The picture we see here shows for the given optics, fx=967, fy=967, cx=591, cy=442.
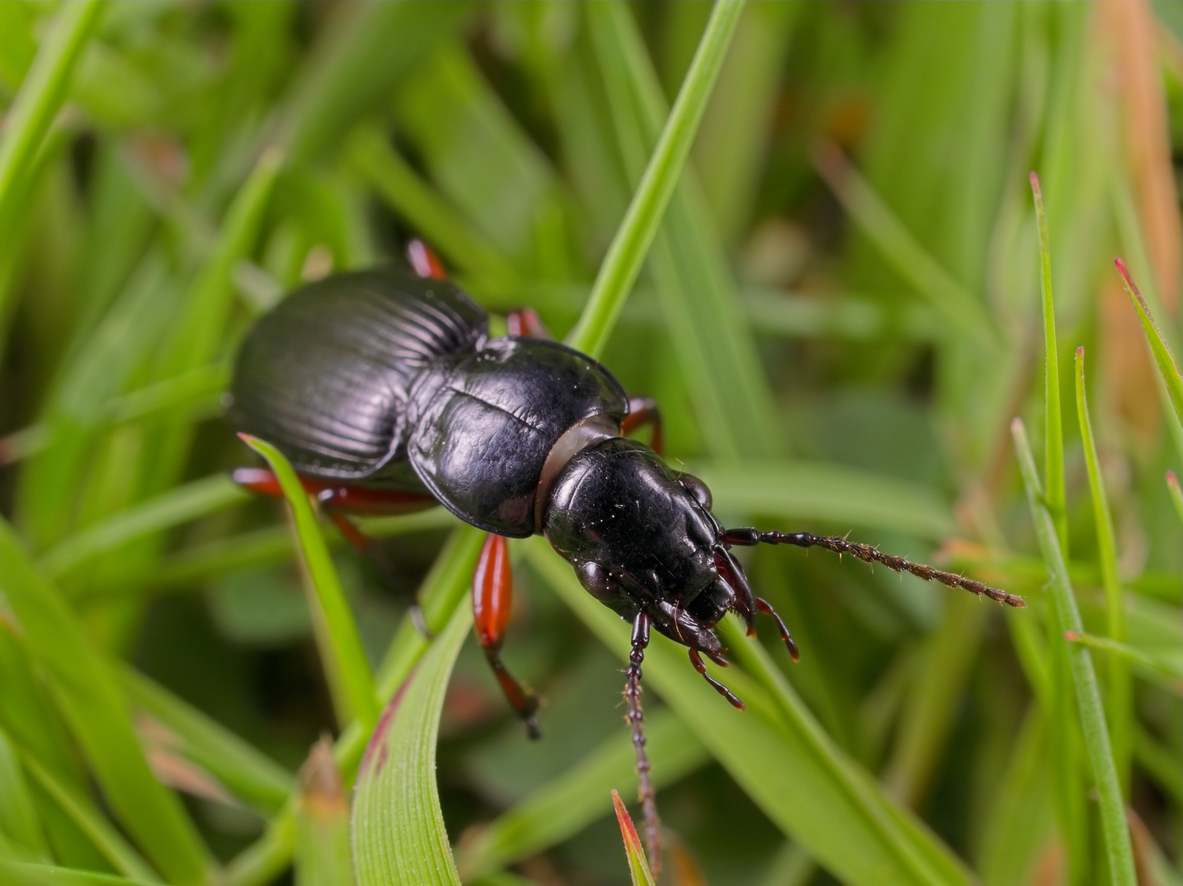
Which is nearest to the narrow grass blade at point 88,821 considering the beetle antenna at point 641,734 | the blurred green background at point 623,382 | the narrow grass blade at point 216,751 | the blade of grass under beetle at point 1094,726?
the blurred green background at point 623,382

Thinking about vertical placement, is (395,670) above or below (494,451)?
below

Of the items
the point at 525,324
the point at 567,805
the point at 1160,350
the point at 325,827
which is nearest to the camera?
the point at 1160,350

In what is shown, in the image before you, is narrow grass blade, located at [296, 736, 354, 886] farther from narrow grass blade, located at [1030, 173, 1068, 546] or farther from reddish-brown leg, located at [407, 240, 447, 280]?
reddish-brown leg, located at [407, 240, 447, 280]

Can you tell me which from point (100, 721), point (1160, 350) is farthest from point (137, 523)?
point (1160, 350)

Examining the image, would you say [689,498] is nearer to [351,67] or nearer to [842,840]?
[842,840]

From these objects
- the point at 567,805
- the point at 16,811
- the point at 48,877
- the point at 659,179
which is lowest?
the point at 567,805

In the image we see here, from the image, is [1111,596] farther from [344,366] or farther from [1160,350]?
[344,366]

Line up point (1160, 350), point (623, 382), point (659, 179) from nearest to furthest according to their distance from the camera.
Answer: point (1160, 350) → point (659, 179) → point (623, 382)

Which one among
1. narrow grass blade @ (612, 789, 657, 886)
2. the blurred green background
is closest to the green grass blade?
the blurred green background

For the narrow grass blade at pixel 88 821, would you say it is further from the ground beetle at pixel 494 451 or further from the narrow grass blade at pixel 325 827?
the ground beetle at pixel 494 451
